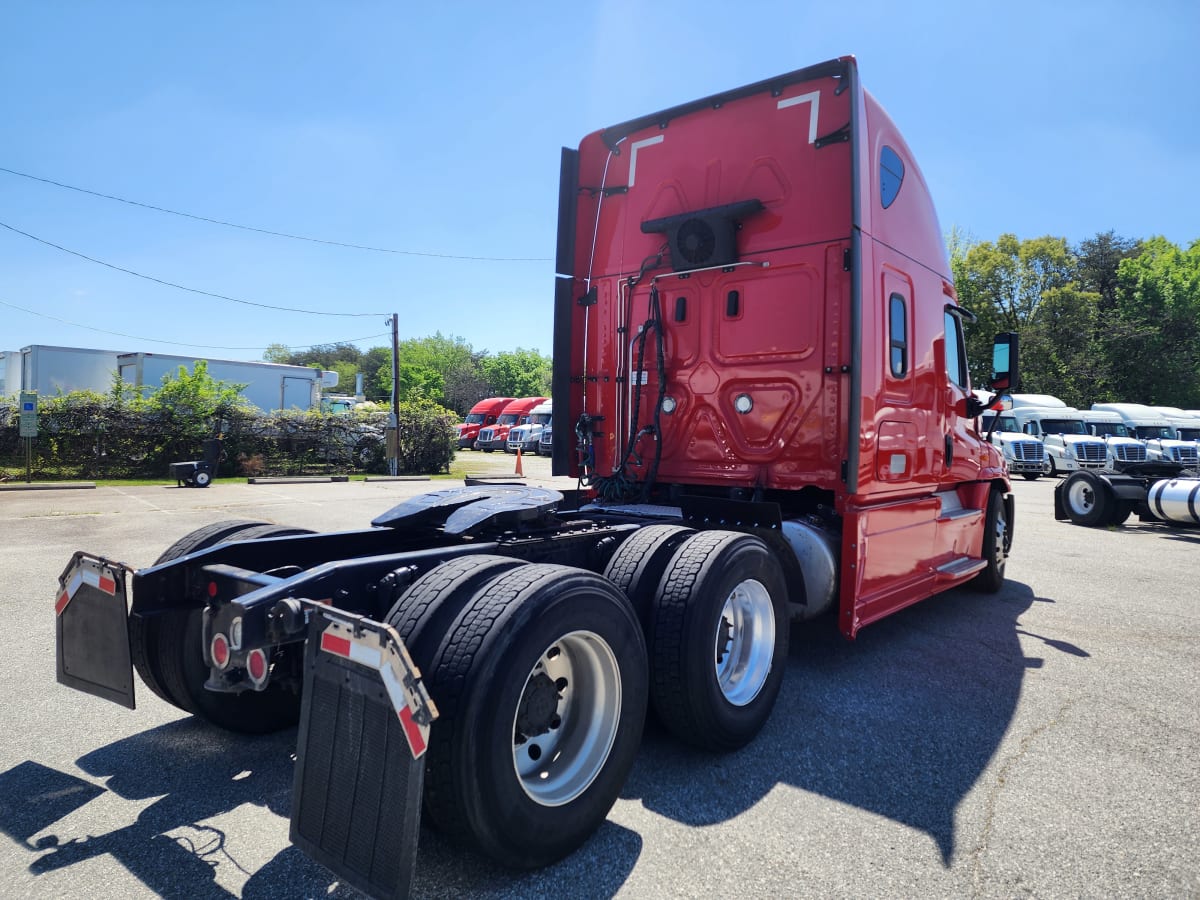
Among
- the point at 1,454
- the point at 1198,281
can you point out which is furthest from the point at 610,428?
the point at 1198,281

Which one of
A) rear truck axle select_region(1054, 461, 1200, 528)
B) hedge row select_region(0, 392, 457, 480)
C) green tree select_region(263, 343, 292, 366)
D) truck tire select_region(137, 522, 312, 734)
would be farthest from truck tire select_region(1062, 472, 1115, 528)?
green tree select_region(263, 343, 292, 366)

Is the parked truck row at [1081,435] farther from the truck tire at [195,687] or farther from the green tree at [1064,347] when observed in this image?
the truck tire at [195,687]

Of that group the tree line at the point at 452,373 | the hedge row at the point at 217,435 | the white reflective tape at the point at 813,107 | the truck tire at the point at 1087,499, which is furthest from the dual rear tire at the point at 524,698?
the tree line at the point at 452,373

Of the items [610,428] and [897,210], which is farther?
[610,428]

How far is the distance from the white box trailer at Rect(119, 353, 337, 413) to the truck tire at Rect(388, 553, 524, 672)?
24.9 metres

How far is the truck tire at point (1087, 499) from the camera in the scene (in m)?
12.2

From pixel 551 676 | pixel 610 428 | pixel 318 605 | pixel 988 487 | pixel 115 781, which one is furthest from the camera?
pixel 988 487

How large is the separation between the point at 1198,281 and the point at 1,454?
56.6m

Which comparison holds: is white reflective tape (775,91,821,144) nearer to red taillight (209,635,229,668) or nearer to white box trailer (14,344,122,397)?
red taillight (209,635,229,668)

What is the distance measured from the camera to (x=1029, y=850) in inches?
105

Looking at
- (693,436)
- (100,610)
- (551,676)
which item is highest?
(693,436)

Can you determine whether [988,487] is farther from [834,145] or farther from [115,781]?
Result: [115,781]

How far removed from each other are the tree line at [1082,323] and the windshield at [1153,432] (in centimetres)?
1450

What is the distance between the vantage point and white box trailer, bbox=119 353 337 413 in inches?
990
